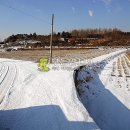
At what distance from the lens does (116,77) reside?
2502 centimetres

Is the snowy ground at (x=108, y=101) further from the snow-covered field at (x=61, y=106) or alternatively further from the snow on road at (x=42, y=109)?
the snow on road at (x=42, y=109)

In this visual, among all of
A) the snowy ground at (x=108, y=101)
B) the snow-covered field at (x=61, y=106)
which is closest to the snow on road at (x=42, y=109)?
the snow-covered field at (x=61, y=106)

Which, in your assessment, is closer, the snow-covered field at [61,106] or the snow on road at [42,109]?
the snow on road at [42,109]

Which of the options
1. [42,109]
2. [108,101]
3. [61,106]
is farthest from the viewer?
[108,101]

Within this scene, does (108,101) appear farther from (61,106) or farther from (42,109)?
(42,109)

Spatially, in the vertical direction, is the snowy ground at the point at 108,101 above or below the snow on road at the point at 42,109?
below

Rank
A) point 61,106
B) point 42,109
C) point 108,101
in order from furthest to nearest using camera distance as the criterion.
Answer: point 108,101 < point 61,106 < point 42,109

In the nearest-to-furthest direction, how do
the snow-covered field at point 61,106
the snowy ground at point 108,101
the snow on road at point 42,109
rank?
the snow on road at point 42,109 < the snow-covered field at point 61,106 < the snowy ground at point 108,101

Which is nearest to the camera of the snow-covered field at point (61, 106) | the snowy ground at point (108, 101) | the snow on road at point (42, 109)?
the snow on road at point (42, 109)

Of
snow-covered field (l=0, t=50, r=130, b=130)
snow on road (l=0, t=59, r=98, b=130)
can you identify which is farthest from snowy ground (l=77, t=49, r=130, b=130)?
snow on road (l=0, t=59, r=98, b=130)

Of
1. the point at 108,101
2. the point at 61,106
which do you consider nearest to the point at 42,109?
the point at 61,106

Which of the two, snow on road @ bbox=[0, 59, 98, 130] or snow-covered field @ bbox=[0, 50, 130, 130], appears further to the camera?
snow-covered field @ bbox=[0, 50, 130, 130]

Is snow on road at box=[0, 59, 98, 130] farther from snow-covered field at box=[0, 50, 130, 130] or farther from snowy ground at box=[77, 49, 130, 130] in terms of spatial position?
snowy ground at box=[77, 49, 130, 130]

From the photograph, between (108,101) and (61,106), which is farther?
(108,101)
